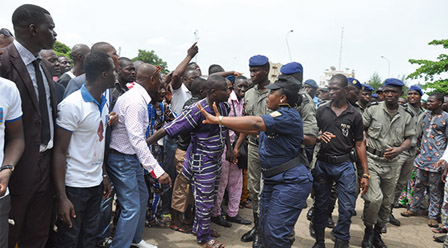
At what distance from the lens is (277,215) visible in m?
2.95

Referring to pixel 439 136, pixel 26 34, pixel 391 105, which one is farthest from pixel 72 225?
pixel 439 136

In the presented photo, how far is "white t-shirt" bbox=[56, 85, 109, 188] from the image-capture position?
243 cm

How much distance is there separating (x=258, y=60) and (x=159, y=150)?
1948 millimetres

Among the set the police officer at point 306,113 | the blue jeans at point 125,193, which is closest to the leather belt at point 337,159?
the police officer at point 306,113

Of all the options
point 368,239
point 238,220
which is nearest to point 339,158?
point 368,239

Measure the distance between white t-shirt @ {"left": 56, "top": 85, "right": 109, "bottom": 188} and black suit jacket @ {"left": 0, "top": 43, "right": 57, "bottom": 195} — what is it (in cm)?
27

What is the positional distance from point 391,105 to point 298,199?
2.49 meters

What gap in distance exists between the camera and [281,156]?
9.99ft

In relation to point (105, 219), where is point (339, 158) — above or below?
above

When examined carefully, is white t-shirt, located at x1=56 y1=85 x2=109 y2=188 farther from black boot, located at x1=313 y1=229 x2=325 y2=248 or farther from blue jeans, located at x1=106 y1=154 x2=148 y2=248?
black boot, located at x1=313 y1=229 x2=325 y2=248

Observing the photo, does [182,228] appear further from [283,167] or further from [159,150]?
[283,167]

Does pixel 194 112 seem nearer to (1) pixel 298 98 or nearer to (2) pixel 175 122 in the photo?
(2) pixel 175 122

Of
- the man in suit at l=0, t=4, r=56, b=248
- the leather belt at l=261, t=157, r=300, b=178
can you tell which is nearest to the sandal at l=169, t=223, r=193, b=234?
the leather belt at l=261, t=157, r=300, b=178

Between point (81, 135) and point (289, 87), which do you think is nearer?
point (81, 135)
